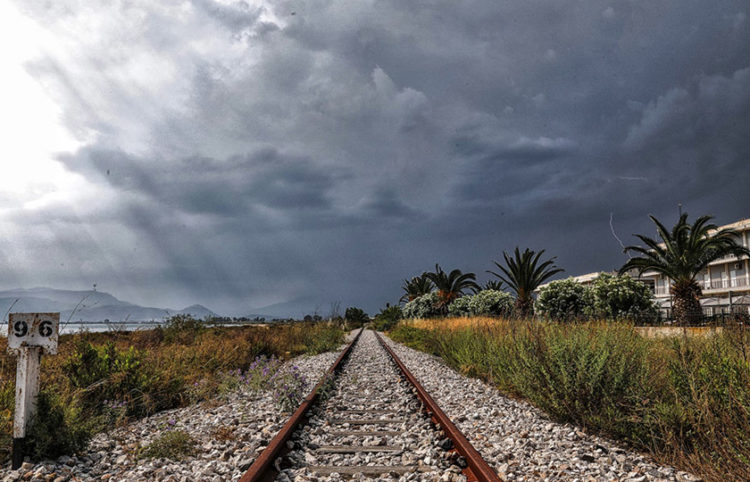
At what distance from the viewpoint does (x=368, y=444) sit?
505cm

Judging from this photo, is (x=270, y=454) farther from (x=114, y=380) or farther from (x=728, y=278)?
(x=728, y=278)

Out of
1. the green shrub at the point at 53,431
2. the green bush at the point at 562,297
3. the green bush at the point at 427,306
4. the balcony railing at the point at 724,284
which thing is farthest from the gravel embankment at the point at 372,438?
the balcony railing at the point at 724,284

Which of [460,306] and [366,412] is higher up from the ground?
[460,306]

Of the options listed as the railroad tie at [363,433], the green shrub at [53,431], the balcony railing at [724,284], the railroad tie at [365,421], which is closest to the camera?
the green shrub at [53,431]

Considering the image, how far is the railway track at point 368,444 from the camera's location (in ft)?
13.5

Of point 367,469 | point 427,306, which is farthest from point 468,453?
point 427,306

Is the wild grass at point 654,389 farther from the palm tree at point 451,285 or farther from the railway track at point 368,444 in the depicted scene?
the palm tree at point 451,285

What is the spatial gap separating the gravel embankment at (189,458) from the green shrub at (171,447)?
9 centimetres

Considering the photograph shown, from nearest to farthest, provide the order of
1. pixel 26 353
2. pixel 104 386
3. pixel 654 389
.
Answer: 1. pixel 26 353
2. pixel 654 389
3. pixel 104 386

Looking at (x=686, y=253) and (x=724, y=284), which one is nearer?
(x=686, y=253)

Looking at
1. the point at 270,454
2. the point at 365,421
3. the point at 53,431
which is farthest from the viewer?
→ the point at 365,421

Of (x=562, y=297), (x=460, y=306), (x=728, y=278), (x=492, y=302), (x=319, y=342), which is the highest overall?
(x=728, y=278)

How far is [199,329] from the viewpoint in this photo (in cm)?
1620

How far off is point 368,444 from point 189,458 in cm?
188
